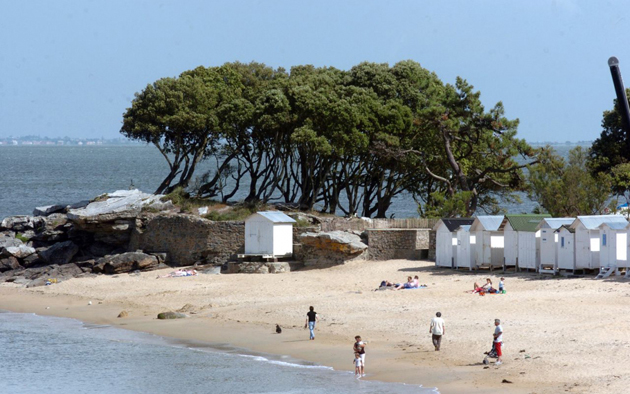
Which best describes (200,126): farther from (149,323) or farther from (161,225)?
(149,323)

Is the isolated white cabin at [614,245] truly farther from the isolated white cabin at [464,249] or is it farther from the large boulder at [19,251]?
the large boulder at [19,251]

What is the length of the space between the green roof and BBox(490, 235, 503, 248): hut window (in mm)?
1004

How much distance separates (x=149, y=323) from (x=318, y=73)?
1068 inches

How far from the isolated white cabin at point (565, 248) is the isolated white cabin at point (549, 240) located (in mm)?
108

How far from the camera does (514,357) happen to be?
20.7 metres

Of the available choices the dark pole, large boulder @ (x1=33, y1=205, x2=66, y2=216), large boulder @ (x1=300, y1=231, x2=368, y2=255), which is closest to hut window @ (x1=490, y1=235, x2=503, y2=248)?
large boulder @ (x1=300, y1=231, x2=368, y2=255)

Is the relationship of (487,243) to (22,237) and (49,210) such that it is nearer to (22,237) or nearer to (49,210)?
(22,237)

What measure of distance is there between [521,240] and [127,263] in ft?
64.6

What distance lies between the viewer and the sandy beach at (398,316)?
779 inches

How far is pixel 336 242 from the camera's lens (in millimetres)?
39094

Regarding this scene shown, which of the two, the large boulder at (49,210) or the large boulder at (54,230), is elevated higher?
the large boulder at (49,210)

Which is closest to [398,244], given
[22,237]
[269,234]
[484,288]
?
[269,234]

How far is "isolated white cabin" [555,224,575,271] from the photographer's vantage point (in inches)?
1242

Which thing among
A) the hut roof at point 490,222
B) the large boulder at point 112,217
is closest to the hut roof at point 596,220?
the hut roof at point 490,222
